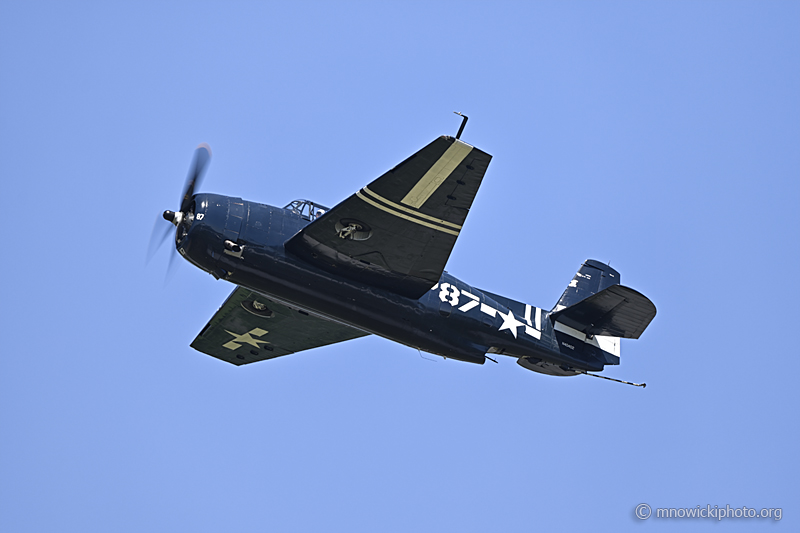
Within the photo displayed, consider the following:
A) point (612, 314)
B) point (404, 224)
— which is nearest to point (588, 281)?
point (612, 314)

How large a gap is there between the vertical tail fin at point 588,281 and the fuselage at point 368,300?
1.87m

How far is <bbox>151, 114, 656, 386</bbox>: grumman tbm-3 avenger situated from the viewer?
1736 cm

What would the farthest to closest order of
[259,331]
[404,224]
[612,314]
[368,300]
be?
[259,331] < [612,314] < [368,300] < [404,224]

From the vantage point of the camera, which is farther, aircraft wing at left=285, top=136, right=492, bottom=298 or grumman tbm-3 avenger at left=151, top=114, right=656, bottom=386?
grumman tbm-3 avenger at left=151, top=114, right=656, bottom=386

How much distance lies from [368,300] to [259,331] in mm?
5983

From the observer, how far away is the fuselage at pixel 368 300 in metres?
18.1

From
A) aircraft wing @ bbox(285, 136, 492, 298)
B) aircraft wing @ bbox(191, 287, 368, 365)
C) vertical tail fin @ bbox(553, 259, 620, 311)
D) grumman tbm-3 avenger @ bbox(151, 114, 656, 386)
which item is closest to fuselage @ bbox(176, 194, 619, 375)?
grumman tbm-3 avenger @ bbox(151, 114, 656, 386)

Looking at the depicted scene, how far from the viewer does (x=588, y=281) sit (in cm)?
2475

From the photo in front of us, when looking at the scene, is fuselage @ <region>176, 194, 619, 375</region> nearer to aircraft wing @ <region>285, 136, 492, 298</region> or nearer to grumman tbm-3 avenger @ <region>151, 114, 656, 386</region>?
grumman tbm-3 avenger @ <region>151, 114, 656, 386</region>

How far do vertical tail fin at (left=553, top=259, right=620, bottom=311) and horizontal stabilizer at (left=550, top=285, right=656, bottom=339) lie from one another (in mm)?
1068

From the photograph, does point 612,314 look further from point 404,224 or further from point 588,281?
point 404,224

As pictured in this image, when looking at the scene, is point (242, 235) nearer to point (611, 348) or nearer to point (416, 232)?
point (416, 232)

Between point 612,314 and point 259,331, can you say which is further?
point 259,331

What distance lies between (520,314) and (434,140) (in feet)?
22.6
